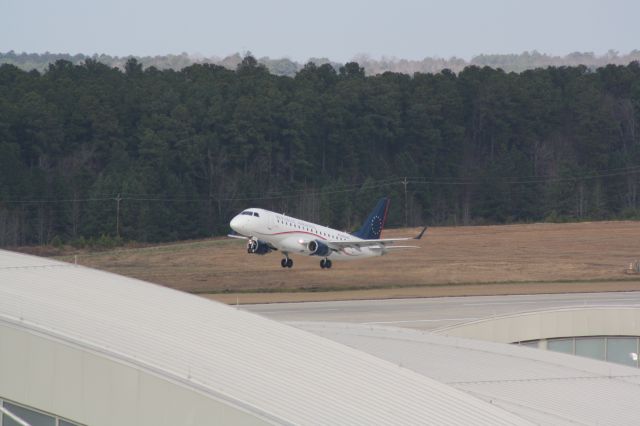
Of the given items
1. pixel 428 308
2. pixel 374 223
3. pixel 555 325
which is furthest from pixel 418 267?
pixel 555 325

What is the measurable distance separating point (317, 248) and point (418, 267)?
34.5 feet

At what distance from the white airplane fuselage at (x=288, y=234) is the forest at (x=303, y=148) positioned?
90.0ft

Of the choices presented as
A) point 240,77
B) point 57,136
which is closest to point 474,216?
point 240,77

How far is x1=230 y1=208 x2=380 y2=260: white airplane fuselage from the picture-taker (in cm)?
6881

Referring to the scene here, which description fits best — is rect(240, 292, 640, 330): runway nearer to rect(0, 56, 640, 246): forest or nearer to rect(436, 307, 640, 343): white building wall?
rect(436, 307, 640, 343): white building wall

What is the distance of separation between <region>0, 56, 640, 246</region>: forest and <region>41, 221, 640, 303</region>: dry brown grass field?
12963mm

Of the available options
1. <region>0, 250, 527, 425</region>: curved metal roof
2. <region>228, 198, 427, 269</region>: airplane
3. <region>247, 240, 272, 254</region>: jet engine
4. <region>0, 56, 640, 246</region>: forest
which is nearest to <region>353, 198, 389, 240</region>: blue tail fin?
<region>228, 198, 427, 269</region>: airplane

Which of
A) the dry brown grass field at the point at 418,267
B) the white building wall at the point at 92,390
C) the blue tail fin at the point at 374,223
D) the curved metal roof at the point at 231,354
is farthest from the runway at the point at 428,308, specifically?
the white building wall at the point at 92,390

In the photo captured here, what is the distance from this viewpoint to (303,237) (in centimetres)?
7188

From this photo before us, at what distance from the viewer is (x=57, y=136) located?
377ft

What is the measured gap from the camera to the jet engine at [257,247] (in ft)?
226

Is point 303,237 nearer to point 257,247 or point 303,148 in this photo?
point 257,247

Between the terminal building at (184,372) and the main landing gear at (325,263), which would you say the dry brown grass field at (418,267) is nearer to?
the main landing gear at (325,263)

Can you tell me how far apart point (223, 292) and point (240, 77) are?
Result: 248 ft
